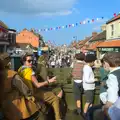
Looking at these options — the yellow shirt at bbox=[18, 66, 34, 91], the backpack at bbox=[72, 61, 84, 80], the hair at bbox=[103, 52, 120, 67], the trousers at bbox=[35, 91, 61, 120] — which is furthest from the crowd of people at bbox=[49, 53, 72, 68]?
the hair at bbox=[103, 52, 120, 67]

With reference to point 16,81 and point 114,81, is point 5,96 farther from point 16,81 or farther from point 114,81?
point 114,81

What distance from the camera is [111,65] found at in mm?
3643

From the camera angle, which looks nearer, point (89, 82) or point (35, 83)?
point (35, 83)

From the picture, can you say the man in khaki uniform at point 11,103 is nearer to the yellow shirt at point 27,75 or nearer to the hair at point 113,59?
the yellow shirt at point 27,75

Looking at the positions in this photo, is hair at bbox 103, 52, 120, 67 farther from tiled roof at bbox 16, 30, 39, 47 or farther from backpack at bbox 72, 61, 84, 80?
tiled roof at bbox 16, 30, 39, 47

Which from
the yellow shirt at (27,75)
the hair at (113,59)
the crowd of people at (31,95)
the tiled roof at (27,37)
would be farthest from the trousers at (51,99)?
the tiled roof at (27,37)

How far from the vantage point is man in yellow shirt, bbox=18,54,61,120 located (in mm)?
4344

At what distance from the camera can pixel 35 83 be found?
4.35 meters

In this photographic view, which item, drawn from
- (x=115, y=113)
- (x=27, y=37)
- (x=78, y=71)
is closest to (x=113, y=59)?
(x=115, y=113)

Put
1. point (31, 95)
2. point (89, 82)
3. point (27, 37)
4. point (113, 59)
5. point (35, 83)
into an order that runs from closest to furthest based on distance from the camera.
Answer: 1. point (113, 59)
2. point (31, 95)
3. point (35, 83)
4. point (89, 82)
5. point (27, 37)

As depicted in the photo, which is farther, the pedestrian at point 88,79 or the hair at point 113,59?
the pedestrian at point 88,79

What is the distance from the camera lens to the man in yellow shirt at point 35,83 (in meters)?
4.34

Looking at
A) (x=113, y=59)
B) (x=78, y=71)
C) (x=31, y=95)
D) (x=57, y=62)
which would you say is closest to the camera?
(x=113, y=59)

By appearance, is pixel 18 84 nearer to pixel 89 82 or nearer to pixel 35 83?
pixel 35 83
